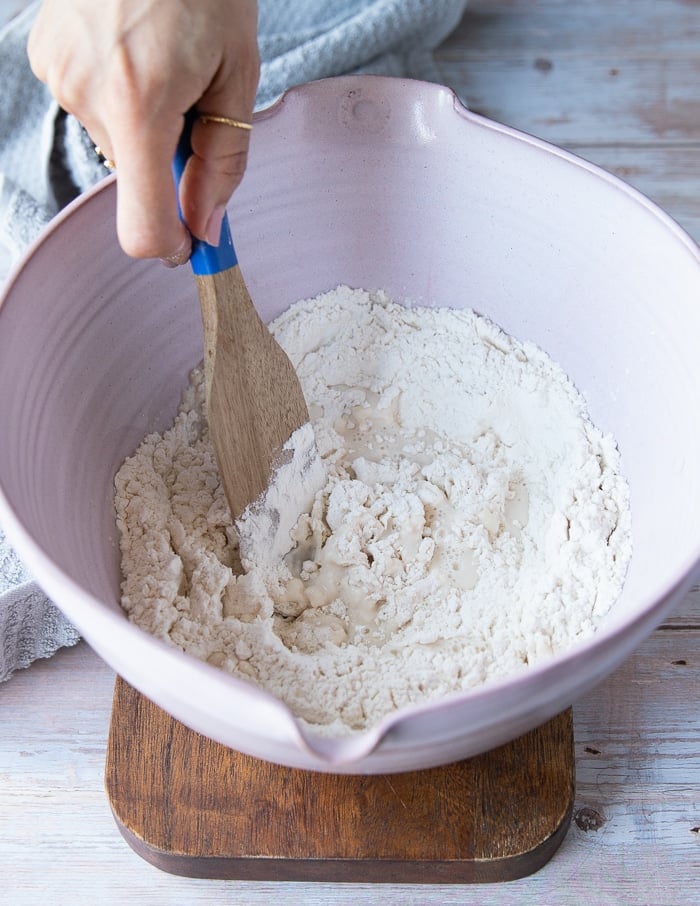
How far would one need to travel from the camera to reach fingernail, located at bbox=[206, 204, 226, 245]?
0.69 meters

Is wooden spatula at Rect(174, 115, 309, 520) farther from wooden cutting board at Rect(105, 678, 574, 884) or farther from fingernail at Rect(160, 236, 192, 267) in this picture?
wooden cutting board at Rect(105, 678, 574, 884)

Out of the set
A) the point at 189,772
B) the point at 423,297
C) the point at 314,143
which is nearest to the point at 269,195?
the point at 314,143

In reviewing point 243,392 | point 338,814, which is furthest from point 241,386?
point 338,814

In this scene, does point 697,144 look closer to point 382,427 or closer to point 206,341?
point 382,427

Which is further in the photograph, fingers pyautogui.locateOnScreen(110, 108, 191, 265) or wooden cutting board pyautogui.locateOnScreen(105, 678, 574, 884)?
wooden cutting board pyautogui.locateOnScreen(105, 678, 574, 884)

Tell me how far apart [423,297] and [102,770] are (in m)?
0.53

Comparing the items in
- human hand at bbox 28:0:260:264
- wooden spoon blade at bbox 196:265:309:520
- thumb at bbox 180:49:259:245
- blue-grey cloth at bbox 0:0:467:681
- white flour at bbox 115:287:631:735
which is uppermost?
human hand at bbox 28:0:260:264

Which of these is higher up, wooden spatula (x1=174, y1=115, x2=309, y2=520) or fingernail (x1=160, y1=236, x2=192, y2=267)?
fingernail (x1=160, y1=236, x2=192, y2=267)

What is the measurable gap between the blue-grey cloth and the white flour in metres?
0.29

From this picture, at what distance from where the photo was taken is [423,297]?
3.21 ft

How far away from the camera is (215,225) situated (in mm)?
699

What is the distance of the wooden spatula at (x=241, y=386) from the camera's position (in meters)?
0.78

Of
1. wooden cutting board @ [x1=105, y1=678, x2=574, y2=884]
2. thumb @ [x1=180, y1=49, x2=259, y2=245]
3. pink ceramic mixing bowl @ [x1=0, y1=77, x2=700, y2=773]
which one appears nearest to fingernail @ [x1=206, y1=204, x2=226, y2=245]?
thumb @ [x1=180, y1=49, x2=259, y2=245]

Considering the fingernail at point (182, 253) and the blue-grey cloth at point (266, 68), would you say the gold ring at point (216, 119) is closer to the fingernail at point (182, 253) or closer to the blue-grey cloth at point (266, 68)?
the fingernail at point (182, 253)
